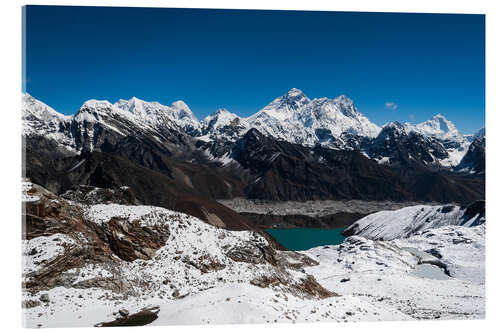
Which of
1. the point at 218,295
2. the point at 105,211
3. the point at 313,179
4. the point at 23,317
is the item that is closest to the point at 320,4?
the point at 218,295

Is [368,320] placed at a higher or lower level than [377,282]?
higher

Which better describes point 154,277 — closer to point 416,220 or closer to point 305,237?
point 416,220

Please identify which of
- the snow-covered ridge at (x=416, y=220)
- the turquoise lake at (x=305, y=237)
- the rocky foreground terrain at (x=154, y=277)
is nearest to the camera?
the rocky foreground terrain at (x=154, y=277)

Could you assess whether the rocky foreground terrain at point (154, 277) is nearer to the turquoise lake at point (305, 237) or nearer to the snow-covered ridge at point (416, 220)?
the snow-covered ridge at point (416, 220)

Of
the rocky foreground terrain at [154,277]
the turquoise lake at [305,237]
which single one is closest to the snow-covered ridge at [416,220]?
the turquoise lake at [305,237]

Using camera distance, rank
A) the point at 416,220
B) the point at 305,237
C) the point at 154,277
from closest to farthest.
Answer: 1. the point at 154,277
2. the point at 416,220
3. the point at 305,237

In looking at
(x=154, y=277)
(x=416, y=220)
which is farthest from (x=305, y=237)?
(x=154, y=277)

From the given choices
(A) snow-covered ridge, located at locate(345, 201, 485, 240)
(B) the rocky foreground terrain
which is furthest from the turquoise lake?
(B) the rocky foreground terrain

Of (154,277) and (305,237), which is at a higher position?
(154,277)
